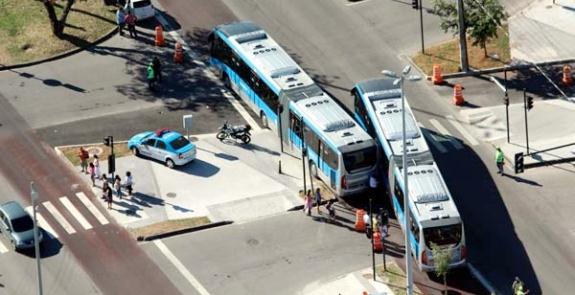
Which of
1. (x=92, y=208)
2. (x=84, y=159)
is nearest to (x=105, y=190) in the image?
(x=92, y=208)

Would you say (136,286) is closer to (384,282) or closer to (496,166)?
(384,282)

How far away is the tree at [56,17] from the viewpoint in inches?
3063

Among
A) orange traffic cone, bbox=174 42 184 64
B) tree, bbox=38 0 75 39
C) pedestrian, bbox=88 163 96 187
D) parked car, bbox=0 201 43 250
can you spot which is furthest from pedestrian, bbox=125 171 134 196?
tree, bbox=38 0 75 39

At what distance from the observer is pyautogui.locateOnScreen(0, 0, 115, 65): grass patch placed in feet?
257

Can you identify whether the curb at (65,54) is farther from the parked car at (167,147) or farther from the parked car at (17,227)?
the parked car at (17,227)

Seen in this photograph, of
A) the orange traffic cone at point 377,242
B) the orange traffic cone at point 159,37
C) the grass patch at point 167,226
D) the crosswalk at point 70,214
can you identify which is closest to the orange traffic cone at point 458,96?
the orange traffic cone at point 377,242

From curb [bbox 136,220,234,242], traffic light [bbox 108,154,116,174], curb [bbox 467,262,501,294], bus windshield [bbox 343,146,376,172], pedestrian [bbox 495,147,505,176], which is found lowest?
curb [bbox 467,262,501,294]

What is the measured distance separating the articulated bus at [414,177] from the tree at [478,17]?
8.50m

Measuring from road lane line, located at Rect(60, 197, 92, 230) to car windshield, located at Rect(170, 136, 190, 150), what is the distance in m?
6.13

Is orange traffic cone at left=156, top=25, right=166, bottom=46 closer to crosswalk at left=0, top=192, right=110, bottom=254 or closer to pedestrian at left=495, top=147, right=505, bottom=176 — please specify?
crosswalk at left=0, top=192, right=110, bottom=254

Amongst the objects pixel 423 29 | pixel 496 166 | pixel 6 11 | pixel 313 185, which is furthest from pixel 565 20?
pixel 6 11

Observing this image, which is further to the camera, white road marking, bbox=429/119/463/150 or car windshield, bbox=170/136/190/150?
white road marking, bbox=429/119/463/150

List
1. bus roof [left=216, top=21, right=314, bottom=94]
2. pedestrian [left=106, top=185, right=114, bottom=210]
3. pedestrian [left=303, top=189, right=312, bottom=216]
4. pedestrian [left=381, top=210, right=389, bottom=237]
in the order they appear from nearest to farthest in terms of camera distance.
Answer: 1. pedestrian [left=381, top=210, right=389, bottom=237]
2. pedestrian [left=303, top=189, right=312, bottom=216]
3. pedestrian [left=106, top=185, right=114, bottom=210]
4. bus roof [left=216, top=21, right=314, bottom=94]

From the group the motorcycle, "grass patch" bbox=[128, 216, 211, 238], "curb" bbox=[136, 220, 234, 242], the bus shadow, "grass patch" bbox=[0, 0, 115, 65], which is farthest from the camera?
"grass patch" bbox=[0, 0, 115, 65]
